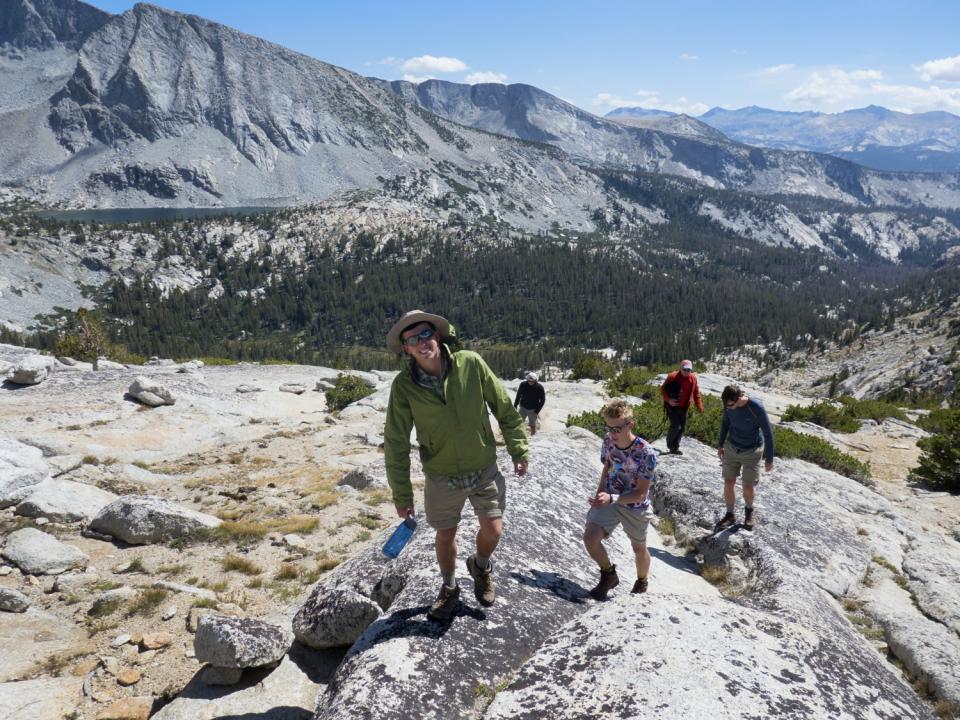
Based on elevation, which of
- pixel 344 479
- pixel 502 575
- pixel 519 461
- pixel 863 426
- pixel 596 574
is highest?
pixel 519 461

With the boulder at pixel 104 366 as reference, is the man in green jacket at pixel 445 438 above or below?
above

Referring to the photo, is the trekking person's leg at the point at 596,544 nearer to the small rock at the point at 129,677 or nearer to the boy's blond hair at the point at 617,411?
the boy's blond hair at the point at 617,411

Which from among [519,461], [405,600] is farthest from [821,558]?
[405,600]

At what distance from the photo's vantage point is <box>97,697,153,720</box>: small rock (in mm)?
6066

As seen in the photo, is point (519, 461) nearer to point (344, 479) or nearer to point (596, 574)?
point (596, 574)

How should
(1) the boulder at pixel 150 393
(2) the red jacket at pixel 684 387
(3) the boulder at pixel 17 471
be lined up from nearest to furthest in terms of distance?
1. (3) the boulder at pixel 17 471
2. (2) the red jacket at pixel 684 387
3. (1) the boulder at pixel 150 393

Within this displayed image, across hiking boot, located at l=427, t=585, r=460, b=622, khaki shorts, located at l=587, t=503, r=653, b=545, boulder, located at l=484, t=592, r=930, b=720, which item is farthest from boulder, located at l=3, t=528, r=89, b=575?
khaki shorts, located at l=587, t=503, r=653, b=545

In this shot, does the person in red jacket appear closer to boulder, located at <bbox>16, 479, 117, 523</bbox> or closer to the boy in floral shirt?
the boy in floral shirt

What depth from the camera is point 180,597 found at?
29.0ft

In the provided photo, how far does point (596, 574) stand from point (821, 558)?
203 inches

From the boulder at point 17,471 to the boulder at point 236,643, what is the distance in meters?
8.38

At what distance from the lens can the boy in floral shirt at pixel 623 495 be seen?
7316 mm

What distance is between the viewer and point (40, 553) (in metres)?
9.62

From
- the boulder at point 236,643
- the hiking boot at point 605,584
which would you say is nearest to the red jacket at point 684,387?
the hiking boot at point 605,584
